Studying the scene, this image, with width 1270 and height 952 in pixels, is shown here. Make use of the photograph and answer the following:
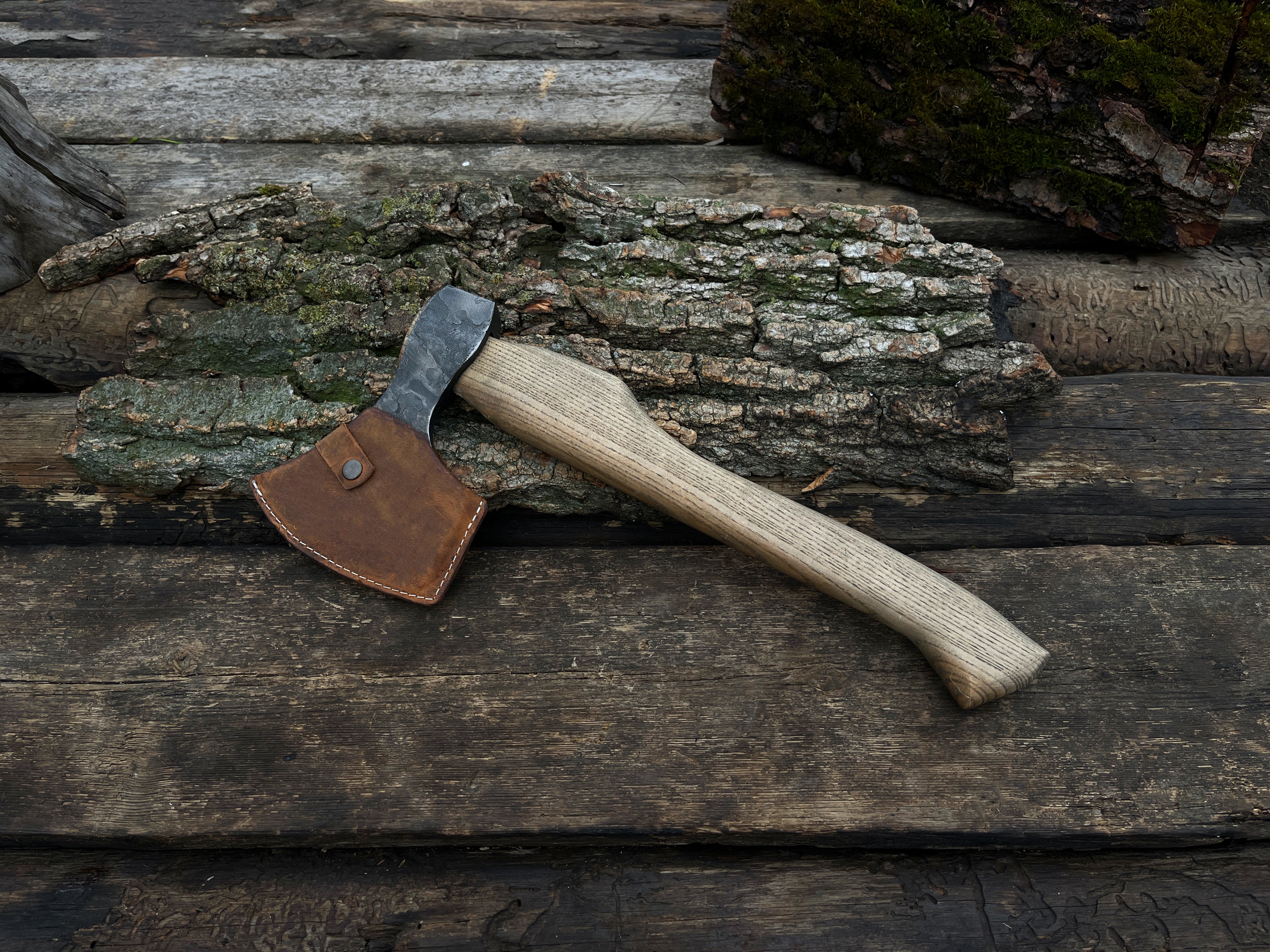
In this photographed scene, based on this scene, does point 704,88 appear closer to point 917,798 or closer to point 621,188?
point 621,188

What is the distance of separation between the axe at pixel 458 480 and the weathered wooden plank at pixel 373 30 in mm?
1894

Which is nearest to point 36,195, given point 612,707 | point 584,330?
point 584,330

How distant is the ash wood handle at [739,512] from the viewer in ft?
5.42

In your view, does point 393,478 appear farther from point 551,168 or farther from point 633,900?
point 551,168

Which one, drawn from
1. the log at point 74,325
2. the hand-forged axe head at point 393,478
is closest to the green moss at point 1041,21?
the hand-forged axe head at point 393,478

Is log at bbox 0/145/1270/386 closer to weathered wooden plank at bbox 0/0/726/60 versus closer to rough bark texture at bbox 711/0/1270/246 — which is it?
rough bark texture at bbox 711/0/1270/246

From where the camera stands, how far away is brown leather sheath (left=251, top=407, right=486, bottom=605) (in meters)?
1.81

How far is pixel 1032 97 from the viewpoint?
2219mm

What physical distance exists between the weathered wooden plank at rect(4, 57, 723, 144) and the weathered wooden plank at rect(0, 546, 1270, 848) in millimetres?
1667

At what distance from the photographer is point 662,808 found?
1610 mm

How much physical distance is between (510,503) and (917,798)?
3.80ft

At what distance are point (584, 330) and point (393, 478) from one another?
2.08ft

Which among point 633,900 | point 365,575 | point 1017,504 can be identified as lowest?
point 633,900

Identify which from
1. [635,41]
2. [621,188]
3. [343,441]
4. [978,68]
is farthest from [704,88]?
[343,441]
